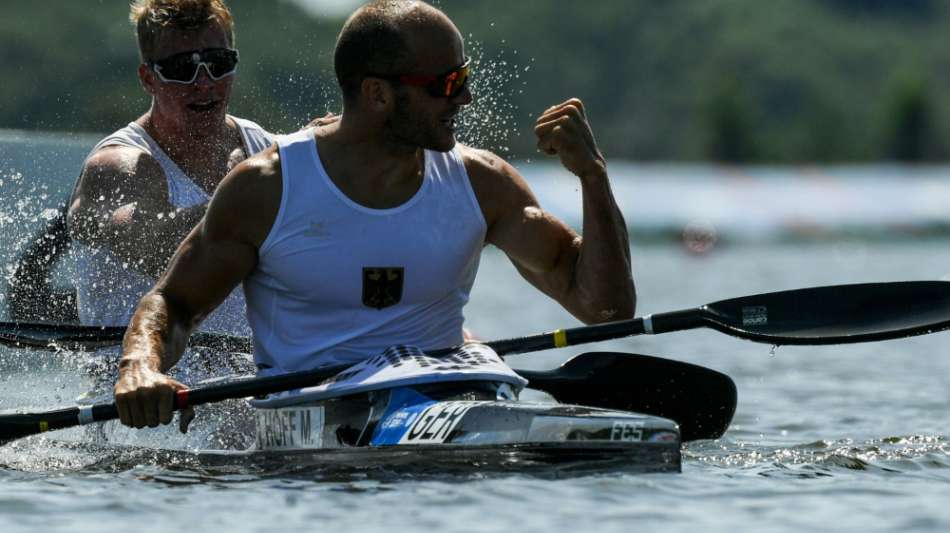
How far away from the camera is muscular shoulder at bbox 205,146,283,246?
6.14 m

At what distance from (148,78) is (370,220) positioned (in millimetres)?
2064

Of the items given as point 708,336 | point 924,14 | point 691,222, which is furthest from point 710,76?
point 708,336

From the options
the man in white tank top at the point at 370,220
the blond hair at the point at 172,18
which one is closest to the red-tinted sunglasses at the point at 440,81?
the man in white tank top at the point at 370,220

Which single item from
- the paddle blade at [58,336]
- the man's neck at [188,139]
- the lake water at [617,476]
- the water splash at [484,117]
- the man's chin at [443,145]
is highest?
the water splash at [484,117]

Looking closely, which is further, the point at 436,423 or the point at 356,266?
the point at 356,266

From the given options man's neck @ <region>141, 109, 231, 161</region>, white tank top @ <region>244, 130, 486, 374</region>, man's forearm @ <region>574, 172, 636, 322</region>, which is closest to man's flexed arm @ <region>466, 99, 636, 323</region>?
man's forearm @ <region>574, 172, 636, 322</region>

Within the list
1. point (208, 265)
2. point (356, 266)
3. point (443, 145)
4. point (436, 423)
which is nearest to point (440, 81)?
point (443, 145)

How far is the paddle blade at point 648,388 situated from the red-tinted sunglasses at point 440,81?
150 centimetres

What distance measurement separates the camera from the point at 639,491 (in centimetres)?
565

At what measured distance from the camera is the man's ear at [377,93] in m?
6.15

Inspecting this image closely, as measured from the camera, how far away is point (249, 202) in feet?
20.2

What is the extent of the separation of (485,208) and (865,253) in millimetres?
27889

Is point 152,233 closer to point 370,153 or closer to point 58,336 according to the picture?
point 58,336

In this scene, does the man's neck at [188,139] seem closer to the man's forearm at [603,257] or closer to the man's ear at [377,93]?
the man's ear at [377,93]
